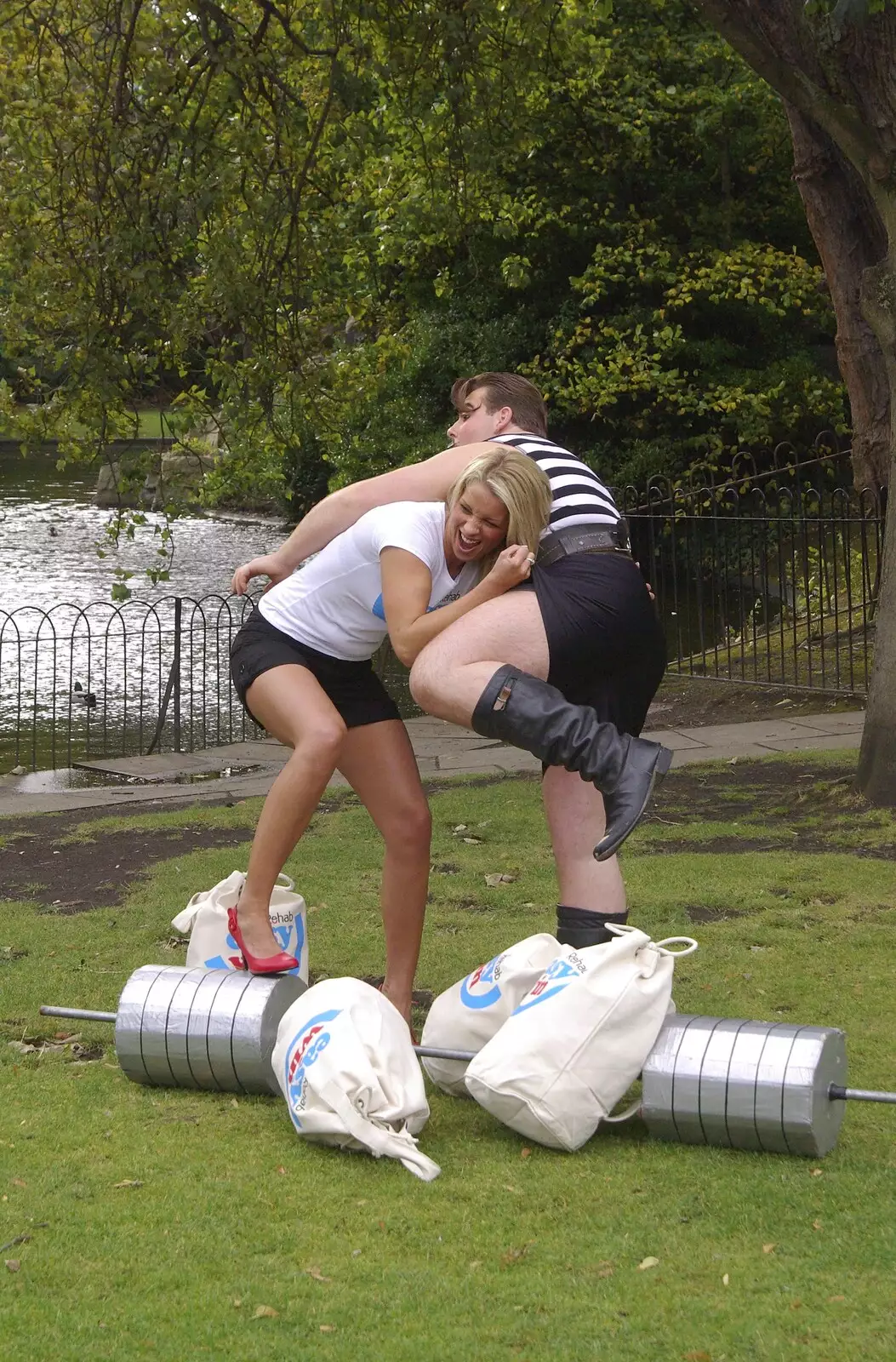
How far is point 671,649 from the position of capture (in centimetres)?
1723

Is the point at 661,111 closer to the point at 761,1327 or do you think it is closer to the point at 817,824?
the point at 817,824

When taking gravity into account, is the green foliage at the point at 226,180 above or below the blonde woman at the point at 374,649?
above

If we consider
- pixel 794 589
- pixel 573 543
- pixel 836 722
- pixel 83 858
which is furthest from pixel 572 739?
pixel 794 589

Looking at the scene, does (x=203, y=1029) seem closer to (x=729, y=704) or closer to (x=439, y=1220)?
(x=439, y=1220)

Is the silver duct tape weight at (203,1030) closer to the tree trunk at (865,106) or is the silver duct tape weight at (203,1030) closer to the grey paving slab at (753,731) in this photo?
the tree trunk at (865,106)

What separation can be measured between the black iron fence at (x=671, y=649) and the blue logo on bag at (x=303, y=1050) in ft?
22.7

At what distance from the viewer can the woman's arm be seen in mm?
3896

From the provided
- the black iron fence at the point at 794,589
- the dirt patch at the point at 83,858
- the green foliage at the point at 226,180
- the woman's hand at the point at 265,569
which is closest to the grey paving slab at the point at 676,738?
the black iron fence at the point at 794,589

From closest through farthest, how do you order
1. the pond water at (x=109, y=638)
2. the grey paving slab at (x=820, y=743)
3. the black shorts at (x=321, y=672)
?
1. the black shorts at (x=321, y=672)
2. the grey paving slab at (x=820, y=743)
3. the pond water at (x=109, y=638)

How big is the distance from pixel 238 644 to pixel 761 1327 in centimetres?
242

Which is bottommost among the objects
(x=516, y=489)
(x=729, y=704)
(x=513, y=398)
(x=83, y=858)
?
(x=83, y=858)

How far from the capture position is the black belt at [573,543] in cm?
405

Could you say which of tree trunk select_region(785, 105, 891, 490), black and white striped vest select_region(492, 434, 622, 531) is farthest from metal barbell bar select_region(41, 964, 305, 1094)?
tree trunk select_region(785, 105, 891, 490)

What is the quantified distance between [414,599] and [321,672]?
0.46 metres
